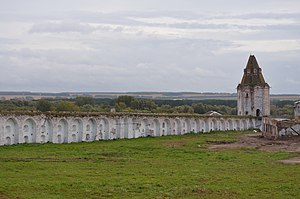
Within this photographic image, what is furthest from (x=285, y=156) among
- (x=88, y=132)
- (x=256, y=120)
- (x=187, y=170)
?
(x=256, y=120)

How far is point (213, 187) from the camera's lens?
16906 mm

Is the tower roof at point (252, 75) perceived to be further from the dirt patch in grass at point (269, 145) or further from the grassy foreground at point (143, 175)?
the grassy foreground at point (143, 175)

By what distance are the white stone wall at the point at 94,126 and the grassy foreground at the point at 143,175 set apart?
4513mm

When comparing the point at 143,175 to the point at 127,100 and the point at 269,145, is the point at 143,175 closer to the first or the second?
the point at 269,145

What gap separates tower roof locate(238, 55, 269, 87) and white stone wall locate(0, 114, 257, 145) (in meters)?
9.24

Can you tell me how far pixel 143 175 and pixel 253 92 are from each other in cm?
5104

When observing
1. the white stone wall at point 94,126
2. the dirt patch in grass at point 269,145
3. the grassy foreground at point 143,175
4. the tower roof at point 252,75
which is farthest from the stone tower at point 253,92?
the grassy foreground at point 143,175

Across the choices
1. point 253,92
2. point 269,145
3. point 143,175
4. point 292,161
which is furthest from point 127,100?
point 143,175

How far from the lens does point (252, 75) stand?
69.8 m

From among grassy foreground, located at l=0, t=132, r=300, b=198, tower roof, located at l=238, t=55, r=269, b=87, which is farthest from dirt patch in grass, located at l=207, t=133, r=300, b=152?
tower roof, located at l=238, t=55, r=269, b=87

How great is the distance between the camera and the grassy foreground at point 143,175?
1581 centimetres

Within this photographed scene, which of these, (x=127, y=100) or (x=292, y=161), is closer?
(x=292, y=161)

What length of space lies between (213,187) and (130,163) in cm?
718

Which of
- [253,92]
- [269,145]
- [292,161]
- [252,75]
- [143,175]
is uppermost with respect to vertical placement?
[252,75]
